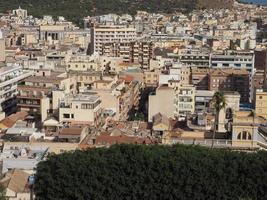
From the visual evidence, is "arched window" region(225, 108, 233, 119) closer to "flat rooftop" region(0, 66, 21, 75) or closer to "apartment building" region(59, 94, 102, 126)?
"apartment building" region(59, 94, 102, 126)

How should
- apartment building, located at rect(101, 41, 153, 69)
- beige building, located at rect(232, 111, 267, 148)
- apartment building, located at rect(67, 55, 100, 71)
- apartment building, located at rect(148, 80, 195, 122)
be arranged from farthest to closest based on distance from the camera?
apartment building, located at rect(101, 41, 153, 69) < apartment building, located at rect(67, 55, 100, 71) < apartment building, located at rect(148, 80, 195, 122) < beige building, located at rect(232, 111, 267, 148)

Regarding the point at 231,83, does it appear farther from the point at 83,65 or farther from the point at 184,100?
the point at 83,65

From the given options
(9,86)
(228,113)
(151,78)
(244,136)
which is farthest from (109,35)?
(244,136)

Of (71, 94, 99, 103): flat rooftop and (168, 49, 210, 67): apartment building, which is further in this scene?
(168, 49, 210, 67): apartment building

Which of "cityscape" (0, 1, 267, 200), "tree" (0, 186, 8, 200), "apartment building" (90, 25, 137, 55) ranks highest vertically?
"apartment building" (90, 25, 137, 55)

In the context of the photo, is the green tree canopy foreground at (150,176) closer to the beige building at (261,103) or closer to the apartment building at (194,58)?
the beige building at (261,103)

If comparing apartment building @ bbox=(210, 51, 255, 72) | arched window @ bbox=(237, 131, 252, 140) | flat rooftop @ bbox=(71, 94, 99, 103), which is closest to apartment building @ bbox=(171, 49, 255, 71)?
apartment building @ bbox=(210, 51, 255, 72)
